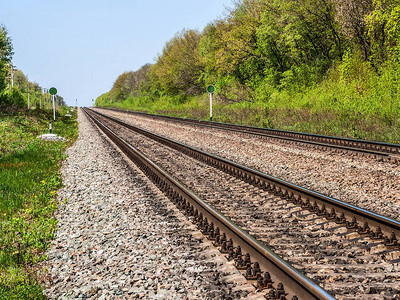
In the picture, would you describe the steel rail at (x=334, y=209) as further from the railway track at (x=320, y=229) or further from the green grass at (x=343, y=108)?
the green grass at (x=343, y=108)

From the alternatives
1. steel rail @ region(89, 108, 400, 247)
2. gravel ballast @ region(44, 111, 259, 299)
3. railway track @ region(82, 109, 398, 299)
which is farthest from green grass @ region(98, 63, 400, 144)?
gravel ballast @ region(44, 111, 259, 299)

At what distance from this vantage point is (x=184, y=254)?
467 centimetres

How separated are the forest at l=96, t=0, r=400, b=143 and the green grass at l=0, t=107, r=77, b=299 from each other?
11.4 m

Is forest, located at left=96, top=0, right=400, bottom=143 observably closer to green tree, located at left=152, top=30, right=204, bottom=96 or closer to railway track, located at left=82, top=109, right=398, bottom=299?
green tree, located at left=152, top=30, right=204, bottom=96

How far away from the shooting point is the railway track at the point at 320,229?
12.8ft

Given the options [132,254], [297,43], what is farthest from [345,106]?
[132,254]

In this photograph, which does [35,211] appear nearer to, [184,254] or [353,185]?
[184,254]

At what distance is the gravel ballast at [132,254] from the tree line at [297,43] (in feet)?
50.4

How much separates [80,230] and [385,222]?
4487mm

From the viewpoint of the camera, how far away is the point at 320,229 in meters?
5.22

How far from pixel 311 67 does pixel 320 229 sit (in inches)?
931

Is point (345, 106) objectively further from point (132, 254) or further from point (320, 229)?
point (132, 254)

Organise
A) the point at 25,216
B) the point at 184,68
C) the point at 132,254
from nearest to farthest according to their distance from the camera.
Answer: the point at 132,254, the point at 25,216, the point at 184,68

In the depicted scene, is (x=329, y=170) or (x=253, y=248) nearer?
(x=253, y=248)
